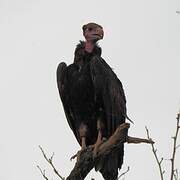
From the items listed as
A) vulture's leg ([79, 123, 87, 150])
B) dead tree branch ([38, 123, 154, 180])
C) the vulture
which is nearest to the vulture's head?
the vulture

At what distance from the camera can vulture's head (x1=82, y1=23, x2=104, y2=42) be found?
9.27m

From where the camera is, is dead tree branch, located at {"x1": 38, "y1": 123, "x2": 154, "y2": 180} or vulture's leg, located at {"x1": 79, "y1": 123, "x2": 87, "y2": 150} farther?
vulture's leg, located at {"x1": 79, "y1": 123, "x2": 87, "y2": 150}

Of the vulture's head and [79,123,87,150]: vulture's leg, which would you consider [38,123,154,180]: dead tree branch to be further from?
the vulture's head

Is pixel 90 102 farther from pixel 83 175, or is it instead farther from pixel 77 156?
pixel 83 175

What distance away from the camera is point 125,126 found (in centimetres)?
675

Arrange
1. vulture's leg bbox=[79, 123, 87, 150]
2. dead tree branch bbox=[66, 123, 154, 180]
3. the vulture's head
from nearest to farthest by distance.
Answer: dead tree branch bbox=[66, 123, 154, 180] < vulture's leg bbox=[79, 123, 87, 150] < the vulture's head

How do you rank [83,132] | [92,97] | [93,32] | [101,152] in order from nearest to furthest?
[101,152]
[92,97]
[83,132]
[93,32]

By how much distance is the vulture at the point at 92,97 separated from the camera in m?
8.34

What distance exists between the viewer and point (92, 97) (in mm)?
8852

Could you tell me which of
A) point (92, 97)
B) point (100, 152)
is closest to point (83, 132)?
point (92, 97)

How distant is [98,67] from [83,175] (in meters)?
1.99

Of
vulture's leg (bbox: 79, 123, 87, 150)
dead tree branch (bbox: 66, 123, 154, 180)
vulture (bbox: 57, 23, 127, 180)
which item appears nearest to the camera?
dead tree branch (bbox: 66, 123, 154, 180)

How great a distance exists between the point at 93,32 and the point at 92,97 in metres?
1.12

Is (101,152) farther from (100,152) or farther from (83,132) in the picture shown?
(83,132)
